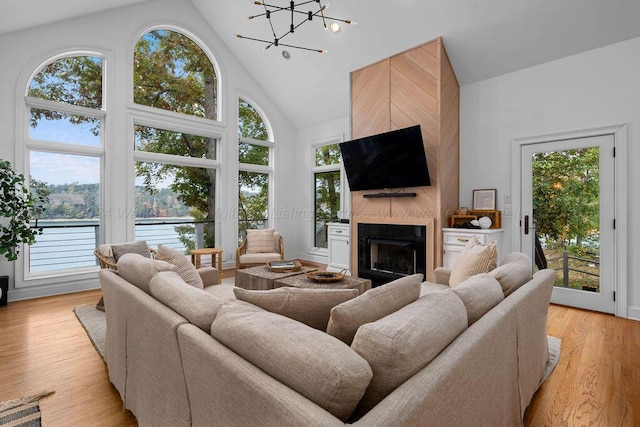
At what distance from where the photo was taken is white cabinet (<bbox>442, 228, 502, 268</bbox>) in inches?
150

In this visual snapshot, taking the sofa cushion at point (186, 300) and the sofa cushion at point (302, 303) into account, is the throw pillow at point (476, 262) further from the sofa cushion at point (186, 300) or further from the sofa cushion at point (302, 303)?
the sofa cushion at point (186, 300)

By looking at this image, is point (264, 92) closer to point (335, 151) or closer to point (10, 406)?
point (335, 151)

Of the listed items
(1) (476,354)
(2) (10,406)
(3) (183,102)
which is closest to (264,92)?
(3) (183,102)

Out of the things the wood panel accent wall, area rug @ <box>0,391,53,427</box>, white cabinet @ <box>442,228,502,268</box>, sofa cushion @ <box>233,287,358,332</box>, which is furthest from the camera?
the wood panel accent wall

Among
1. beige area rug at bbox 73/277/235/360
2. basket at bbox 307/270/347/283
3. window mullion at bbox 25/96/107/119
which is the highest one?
window mullion at bbox 25/96/107/119

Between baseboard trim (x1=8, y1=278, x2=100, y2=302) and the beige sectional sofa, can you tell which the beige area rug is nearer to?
baseboard trim (x1=8, y1=278, x2=100, y2=302)

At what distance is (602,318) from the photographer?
11.0ft

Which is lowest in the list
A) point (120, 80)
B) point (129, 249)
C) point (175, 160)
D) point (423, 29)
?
point (129, 249)

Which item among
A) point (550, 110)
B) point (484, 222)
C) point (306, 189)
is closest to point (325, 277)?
point (484, 222)

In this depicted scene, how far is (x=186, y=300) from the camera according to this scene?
4.72ft

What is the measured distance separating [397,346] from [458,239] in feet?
11.0

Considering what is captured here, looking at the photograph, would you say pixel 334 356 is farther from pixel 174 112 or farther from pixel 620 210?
pixel 174 112

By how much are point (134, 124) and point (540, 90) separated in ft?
18.0

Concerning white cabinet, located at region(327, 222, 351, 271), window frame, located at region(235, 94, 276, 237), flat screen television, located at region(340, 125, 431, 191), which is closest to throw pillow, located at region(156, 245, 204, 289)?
flat screen television, located at region(340, 125, 431, 191)
